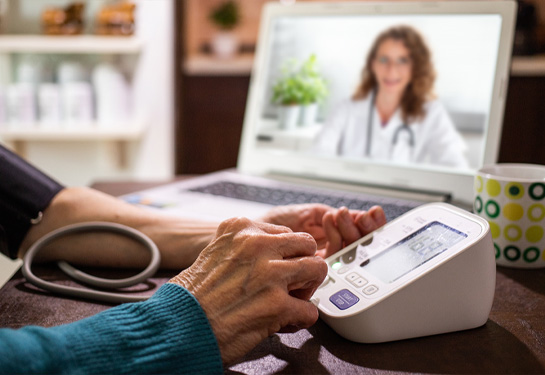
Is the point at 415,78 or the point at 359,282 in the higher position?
the point at 415,78

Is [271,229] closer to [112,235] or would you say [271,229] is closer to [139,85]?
[112,235]

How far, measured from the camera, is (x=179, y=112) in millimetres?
2801

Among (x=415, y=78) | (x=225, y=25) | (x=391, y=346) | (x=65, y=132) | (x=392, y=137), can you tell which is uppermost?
(x=225, y=25)

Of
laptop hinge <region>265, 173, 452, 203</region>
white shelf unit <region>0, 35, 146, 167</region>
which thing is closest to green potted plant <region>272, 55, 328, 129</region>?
laptop hinge <region>265, 173, 452, 203</region>

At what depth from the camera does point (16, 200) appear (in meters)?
0.73

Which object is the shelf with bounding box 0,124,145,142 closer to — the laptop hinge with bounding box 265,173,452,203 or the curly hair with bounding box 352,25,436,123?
the laptop hinge with bounding box 265,173,452,203

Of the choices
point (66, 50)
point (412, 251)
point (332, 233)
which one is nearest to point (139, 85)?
point (66, 50)

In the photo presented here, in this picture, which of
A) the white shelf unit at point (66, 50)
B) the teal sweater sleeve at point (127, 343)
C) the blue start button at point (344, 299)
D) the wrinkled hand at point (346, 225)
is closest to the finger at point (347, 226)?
the wrinkled hand at point (346, 225)

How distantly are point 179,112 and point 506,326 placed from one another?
2391mm

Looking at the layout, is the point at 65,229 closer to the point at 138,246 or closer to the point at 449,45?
the point at 138,246

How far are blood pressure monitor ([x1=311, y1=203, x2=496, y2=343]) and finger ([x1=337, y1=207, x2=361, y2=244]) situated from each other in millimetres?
78

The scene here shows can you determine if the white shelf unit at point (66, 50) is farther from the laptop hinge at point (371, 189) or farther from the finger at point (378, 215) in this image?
the finger at point (378, 215)

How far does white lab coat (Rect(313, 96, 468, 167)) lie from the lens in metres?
0.99

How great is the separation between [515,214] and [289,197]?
39 cm
